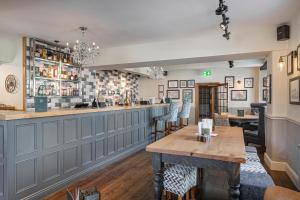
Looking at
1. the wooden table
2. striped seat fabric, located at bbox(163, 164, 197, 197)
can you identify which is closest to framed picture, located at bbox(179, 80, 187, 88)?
the wooden table

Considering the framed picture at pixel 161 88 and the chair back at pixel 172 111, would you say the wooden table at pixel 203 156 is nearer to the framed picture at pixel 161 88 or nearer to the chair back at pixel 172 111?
the chair back at pixel 172 111

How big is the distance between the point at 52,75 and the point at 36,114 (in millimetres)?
2778

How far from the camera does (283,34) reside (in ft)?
12.0

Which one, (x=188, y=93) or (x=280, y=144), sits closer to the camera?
(x=280, y=144)

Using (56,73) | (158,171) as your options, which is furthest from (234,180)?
(56,73)

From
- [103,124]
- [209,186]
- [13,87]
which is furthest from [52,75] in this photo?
[209,186]

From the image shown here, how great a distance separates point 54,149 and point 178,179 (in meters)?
1.80

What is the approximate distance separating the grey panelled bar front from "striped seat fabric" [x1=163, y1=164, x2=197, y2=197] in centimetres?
166

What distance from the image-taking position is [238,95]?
8602 mm

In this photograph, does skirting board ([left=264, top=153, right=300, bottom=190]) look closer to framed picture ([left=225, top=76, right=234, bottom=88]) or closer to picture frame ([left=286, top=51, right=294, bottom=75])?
picture frame ([left=286, top=51, right=294, bottom=75])

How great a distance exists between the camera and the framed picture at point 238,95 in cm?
852

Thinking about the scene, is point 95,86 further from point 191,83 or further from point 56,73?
point 191,83

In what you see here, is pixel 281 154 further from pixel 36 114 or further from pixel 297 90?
pixel 36 114

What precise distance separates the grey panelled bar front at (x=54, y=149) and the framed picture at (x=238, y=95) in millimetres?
5687
